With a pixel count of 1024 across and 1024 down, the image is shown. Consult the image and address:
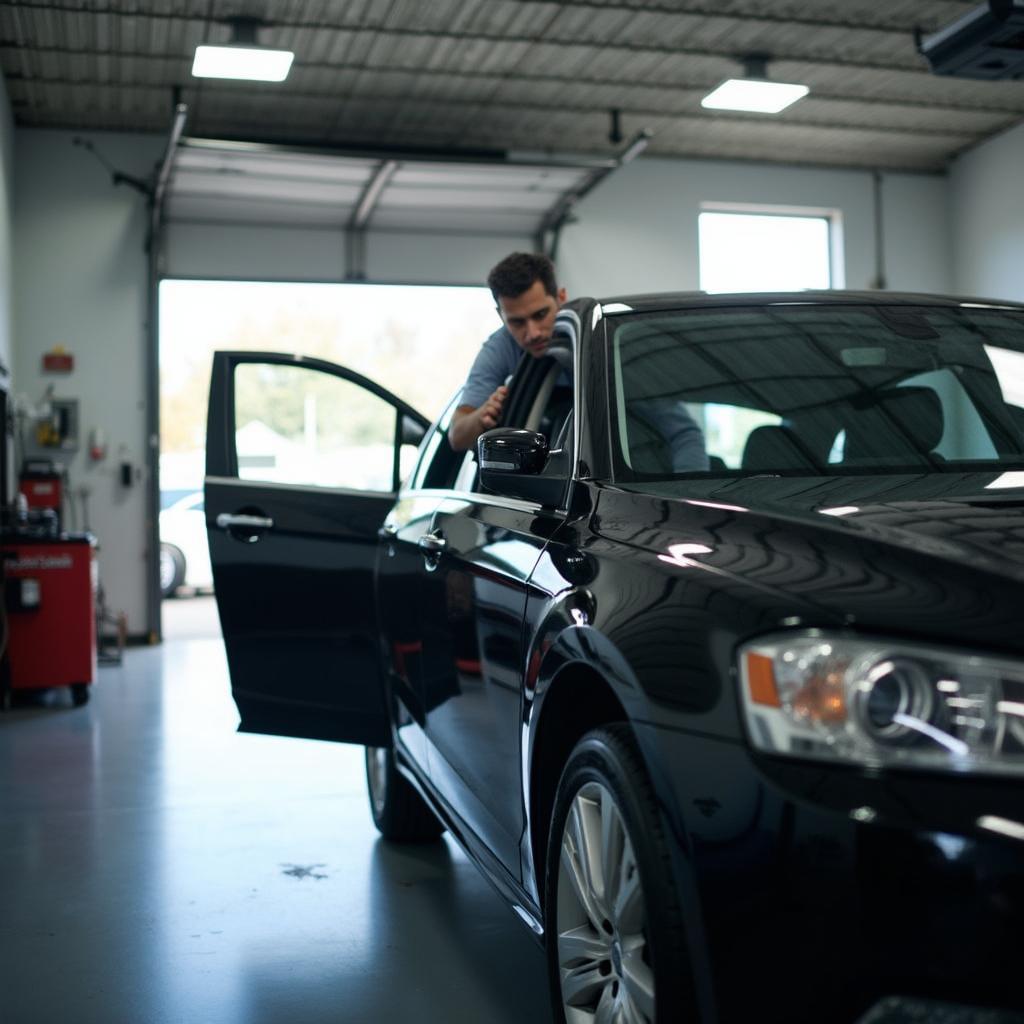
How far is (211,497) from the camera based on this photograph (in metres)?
3.88

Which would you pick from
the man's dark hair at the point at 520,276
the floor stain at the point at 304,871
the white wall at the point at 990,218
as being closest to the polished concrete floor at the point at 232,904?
the floor stain at the point at 304,871

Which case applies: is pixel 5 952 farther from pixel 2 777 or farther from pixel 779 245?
pixel 779 245

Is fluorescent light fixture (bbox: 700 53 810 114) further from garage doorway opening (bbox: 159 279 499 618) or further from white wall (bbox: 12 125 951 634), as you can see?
garage doorway opening (bbox: 159 279 499 618)

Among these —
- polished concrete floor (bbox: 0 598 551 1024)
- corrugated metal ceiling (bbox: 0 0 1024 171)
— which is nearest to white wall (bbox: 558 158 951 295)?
corrugated metal ceiling (bbox: 0 0 1024 171)

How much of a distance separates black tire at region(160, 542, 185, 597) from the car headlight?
12019 millimetres

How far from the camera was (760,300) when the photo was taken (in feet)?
8.66

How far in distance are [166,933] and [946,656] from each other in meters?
2.46

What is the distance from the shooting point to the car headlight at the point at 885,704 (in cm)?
131

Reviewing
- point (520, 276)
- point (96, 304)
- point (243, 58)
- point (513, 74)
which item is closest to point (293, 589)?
point (520, 276)

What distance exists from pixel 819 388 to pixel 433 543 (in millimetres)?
974

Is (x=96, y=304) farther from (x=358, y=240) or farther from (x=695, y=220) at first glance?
(x=695, y=220)

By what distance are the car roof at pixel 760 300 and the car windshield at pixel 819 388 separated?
23 millimetres

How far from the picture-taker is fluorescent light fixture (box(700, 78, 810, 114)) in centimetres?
983

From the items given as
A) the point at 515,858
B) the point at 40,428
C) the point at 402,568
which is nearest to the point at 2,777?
the point at 402,568
